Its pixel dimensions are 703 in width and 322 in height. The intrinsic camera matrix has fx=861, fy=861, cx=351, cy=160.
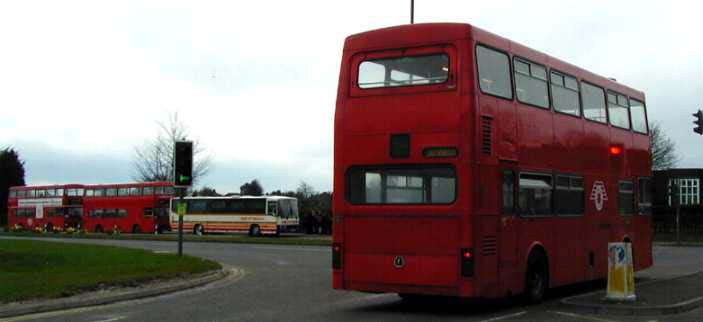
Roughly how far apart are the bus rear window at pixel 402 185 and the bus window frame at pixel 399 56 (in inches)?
45.3

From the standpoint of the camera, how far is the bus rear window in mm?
12359

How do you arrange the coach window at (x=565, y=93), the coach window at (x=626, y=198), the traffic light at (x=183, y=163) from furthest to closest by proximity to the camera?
the traffic light at (x=183, y=163), the coach window at (x=626, y=198), the coach window at (x=565, y=93)

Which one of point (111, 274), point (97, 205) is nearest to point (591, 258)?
point (111, 274)

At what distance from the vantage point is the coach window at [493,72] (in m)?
12.6

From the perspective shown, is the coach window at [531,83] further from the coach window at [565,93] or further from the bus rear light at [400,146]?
the bus rear light at [400,146]

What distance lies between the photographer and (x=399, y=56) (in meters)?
12.8

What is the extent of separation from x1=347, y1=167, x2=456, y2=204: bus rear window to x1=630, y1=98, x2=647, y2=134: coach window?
7.79 m

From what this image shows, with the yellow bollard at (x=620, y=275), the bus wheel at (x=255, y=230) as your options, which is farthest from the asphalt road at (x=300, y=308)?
the bus wheel at (x=255, y=230)

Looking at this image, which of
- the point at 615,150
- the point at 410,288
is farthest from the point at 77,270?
the point at 615,150

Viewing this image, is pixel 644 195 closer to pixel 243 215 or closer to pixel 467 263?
pixel 467 263

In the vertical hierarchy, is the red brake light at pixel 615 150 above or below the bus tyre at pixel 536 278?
above

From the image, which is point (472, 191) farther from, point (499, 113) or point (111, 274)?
point (111, 274)

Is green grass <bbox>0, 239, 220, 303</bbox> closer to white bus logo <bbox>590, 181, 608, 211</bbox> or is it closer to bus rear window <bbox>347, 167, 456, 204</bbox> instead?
bus rear window <bbox>347, 167, 456, 204</bbox>

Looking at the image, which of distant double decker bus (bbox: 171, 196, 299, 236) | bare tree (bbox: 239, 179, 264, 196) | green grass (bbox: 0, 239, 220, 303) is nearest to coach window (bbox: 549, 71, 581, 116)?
green grass (bbox: 0, 239, 220, 303)
